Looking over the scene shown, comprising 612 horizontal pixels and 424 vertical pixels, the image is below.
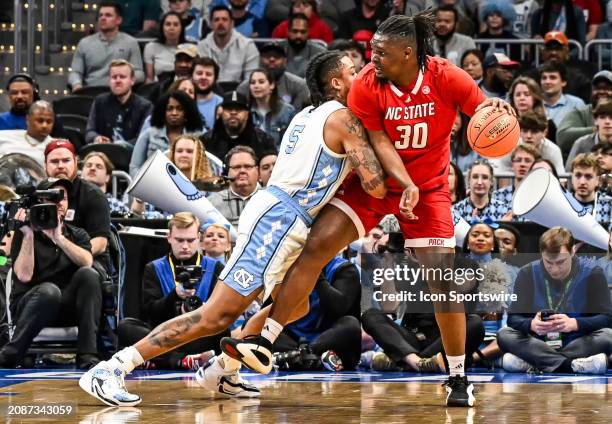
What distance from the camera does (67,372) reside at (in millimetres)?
8766

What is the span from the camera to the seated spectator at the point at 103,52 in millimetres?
14578

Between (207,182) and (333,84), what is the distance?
154 inches

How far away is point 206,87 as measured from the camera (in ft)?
42.7

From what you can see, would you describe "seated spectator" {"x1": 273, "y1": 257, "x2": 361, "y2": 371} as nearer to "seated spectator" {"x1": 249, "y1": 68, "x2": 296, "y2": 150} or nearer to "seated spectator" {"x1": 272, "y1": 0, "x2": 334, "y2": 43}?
"seated spectator" {"x1": 249, "y1": 68, "x2": 296, "y2": 150}

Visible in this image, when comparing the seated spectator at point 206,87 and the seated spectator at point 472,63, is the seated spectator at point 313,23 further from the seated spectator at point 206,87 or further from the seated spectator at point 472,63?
the seated spectator at point 472,63

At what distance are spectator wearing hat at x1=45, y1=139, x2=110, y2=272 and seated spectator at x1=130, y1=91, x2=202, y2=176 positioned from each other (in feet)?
7.44

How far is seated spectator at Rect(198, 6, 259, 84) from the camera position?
47.1ft

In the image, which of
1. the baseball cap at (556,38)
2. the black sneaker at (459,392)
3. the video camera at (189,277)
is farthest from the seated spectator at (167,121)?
the black sneaker at (459,392)

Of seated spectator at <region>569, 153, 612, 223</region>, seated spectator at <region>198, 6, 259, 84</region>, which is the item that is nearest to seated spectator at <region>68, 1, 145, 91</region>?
seated spectator at <region>198, 6, 259, 84</region>

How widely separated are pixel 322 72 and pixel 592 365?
3.21 m

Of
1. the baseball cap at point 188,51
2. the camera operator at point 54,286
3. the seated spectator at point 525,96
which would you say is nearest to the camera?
the camera operator at point 54,286

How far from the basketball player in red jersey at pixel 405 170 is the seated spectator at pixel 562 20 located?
8.47 m

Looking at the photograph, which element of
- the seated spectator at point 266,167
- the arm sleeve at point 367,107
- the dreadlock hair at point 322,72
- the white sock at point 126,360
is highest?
the dreadlock hair at point 322,72

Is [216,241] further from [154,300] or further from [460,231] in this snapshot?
[460,231]
